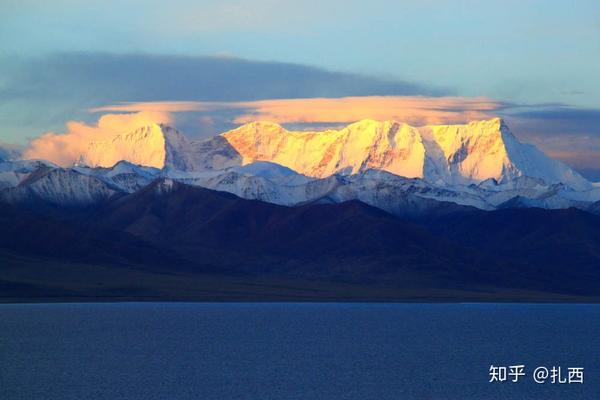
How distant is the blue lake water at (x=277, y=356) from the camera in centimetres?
9719

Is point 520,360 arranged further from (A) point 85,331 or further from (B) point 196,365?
(A) point 85,331

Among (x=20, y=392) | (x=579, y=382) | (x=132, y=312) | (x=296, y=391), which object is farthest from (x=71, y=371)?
(x=132, y=312)

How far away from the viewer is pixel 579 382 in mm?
104062

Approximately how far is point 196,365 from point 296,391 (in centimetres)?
1897

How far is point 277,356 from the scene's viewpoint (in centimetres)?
12312

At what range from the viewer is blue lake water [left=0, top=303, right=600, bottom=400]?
9719cm

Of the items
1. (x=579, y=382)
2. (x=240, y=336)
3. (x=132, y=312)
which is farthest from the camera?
(x=132, y=312)

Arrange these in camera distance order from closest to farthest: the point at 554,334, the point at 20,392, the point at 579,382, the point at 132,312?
the point at 20,392 → the point at 579,382 → the point at 554,334 → the point at 132,312

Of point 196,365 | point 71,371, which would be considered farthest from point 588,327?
point 71,371

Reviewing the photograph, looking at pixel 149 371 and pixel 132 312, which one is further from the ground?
pixel 149 371

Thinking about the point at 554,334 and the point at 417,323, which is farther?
the point at 417,323

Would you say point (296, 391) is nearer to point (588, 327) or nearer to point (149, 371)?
point (149, 371)

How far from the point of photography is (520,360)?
409 feet

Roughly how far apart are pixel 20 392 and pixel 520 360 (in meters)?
49.9
